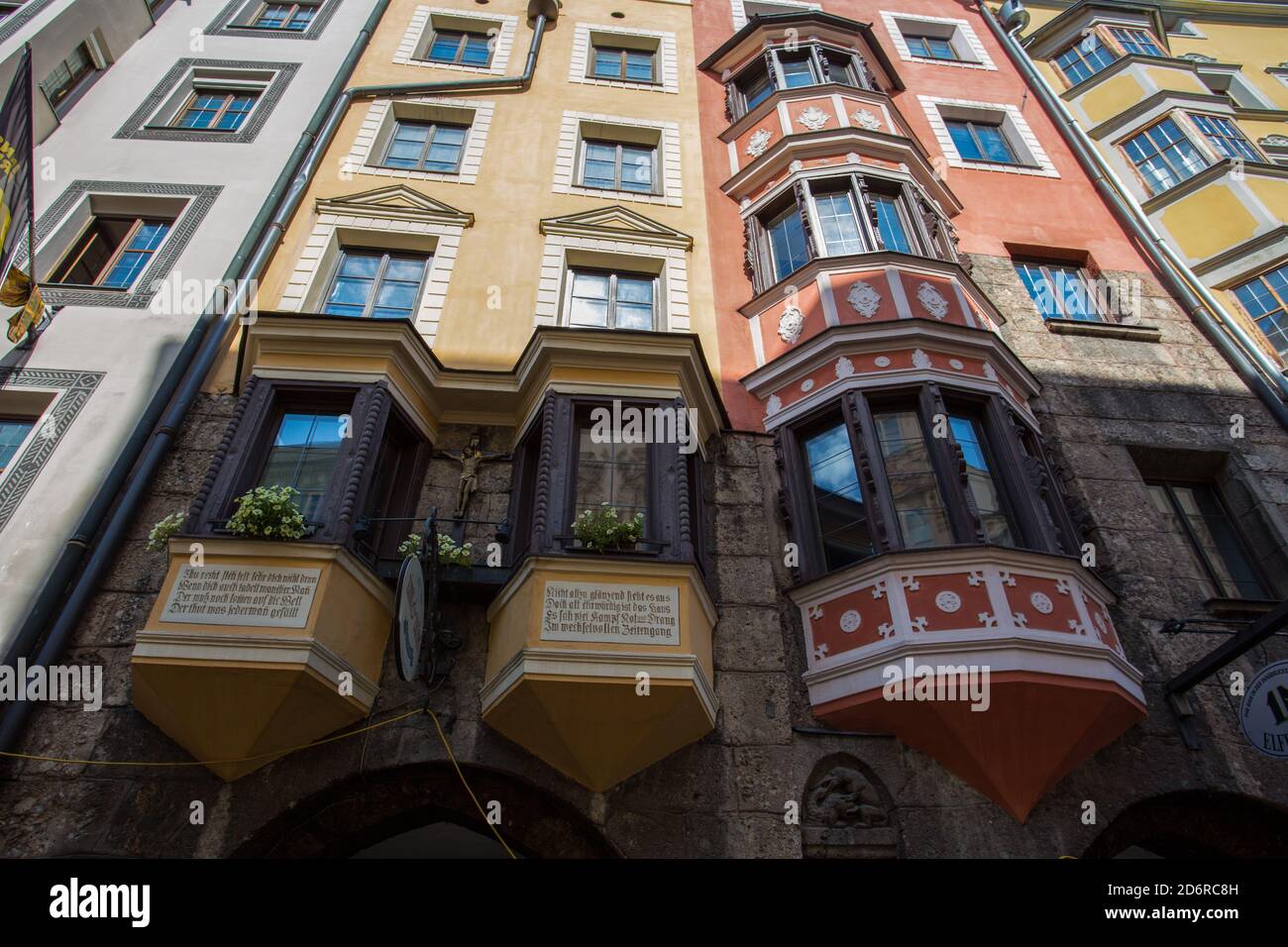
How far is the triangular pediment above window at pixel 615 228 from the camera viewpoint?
40.9 feet

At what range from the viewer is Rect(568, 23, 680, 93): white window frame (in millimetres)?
16391

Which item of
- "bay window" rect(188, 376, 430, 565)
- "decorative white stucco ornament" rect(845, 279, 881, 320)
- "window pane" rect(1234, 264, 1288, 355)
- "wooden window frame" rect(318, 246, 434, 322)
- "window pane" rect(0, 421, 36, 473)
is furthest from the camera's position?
"window pane" rect(1234, 264, 1288, 355)

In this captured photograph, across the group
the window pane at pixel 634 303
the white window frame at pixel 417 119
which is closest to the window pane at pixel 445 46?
the white window frame at pixel 417 119

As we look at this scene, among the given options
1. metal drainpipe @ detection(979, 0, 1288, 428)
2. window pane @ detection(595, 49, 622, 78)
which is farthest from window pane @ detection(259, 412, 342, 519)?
metal drainpipe @ detection(979, 0, 1288, 428)

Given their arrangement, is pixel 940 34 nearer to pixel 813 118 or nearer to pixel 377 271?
pixel 813 118

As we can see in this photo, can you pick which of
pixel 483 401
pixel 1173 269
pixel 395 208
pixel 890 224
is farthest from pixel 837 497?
pixel 1173 269

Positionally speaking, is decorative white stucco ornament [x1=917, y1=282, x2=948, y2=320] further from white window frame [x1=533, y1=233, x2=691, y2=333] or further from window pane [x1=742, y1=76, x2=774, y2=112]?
window pane [x1=742, y1=76, x2=774, y2=112]

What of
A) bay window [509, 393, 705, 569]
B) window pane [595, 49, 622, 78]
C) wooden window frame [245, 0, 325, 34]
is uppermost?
wooden window frame [245, 0, 325, 34]

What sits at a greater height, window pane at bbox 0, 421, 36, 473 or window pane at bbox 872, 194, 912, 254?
window pane at bbox 872, 194, 912, 254

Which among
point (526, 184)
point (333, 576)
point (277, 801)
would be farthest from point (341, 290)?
point (277, 801)

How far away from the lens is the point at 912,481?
29.6 ft

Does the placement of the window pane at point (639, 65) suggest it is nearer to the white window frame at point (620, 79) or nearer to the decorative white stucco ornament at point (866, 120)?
the white window frame at point (620, 79)

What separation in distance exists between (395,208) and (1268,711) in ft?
42.9

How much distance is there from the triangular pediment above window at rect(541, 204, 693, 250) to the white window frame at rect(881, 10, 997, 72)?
10.6 m
